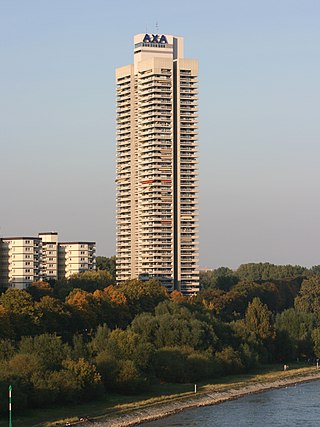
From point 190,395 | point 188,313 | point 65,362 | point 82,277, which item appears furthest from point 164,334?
point 82,277

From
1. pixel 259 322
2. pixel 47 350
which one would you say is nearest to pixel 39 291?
pixel 259 322

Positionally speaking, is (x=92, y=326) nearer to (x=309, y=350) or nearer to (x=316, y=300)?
(x=309, y=350)

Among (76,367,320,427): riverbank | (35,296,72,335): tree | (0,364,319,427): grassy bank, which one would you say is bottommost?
(76,367,320,427): riverbank

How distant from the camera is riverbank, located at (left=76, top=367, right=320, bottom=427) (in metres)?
79.1

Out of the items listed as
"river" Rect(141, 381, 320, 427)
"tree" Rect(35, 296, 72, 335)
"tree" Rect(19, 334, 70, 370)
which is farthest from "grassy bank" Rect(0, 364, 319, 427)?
"tree" Rect(35, 296, 72, 335)

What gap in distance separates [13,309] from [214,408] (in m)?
35.1

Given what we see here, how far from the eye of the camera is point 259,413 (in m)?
87.7

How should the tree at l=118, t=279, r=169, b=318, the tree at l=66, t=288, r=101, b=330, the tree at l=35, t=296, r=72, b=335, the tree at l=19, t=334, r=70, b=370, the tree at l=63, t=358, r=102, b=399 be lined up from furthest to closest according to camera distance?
1. the tree at l=118, t=279, r=169, b=318
2. the tree at l=66, t=288, r=101, b=330
3. the tree at l=35, t=296, r=72, b=335
4. the tree at l=19, t=334, r=70, b=370
5. the tree at l=63, t=358, r=102, b=399

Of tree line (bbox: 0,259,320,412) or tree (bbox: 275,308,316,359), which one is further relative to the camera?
tree (bbox: 275,308,316,359)

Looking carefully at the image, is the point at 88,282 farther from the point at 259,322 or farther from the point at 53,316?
the point at 259,322

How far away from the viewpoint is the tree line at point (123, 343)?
84.6m

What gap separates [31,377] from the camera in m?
82.7


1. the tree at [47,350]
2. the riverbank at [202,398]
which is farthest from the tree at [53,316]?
the tree at [47,350]

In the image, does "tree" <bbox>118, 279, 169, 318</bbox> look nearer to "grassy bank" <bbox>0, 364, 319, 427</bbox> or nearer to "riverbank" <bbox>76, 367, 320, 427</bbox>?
"riverbank" <bbox>76, 367, 320, 427</bbox>
